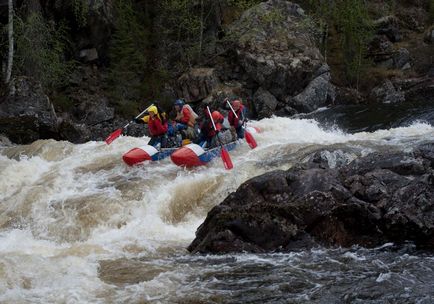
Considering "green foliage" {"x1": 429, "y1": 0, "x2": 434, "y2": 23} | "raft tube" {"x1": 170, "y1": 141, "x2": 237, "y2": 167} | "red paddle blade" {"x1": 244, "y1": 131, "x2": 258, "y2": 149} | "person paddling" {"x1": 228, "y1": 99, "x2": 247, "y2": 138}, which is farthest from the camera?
"green foliage" {"x1": 429, "y1": 0, "x2": 434, "y2": 23}

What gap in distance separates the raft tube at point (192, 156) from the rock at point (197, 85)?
9.91 m

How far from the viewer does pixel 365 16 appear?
82.0 feet

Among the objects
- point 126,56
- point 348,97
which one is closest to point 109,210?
point 126,56

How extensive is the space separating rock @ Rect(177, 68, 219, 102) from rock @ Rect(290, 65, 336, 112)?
3371 millimetres

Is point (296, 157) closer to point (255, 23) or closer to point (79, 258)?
point (79, 258)

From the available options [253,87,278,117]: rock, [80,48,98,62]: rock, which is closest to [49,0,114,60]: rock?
[80,48,98,62]: rock

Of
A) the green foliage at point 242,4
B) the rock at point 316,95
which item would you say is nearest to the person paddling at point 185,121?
the rock at point 316,95

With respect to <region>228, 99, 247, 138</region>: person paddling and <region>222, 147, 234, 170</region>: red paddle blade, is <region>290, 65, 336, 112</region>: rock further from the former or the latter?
<region>222, 147, 234, 170</region>: red paddle blade

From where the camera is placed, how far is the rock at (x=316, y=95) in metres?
21.5

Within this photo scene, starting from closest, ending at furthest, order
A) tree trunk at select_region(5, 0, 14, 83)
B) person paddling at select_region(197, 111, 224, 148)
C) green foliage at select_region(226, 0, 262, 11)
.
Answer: person paddling at select_region(197, 111, 224, 148)
tree trunk at select_region(5, 0, 14, 83)
green foliage at select_region(226, 0, 262, 11)

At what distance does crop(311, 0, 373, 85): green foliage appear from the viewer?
2442 centimetres

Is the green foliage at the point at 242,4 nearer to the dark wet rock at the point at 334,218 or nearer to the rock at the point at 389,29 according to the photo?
the rock at the point at 389,29

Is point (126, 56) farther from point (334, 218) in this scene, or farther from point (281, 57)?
point (334, 218)

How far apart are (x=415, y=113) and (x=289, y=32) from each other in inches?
285
